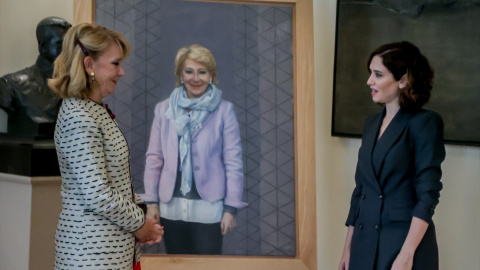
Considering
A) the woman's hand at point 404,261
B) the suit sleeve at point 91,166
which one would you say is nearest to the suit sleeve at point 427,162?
the woman's hand at point 404,261

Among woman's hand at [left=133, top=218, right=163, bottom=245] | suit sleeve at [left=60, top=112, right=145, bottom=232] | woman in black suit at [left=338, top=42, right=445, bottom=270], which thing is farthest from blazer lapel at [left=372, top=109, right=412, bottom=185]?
suit sleeve at [left=60, top=112, right=145, bottom=232]

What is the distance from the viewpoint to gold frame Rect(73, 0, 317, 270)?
3.10 meters

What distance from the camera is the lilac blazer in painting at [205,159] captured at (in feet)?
10.3

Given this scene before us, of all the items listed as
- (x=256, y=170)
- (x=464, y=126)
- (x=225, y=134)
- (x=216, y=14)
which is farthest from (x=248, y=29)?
(x=464, y=126)

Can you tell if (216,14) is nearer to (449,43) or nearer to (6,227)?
(449,43)

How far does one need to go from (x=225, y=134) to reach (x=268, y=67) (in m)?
0.48

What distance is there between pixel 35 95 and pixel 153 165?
2.51 ft

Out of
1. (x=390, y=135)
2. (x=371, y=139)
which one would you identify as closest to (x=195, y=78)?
(x=371, y=139)

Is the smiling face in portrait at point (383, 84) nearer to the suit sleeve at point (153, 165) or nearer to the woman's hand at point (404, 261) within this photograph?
the woman's hand at point (404, 261)

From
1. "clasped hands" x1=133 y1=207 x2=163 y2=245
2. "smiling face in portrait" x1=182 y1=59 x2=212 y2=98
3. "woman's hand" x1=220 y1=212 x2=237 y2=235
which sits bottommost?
"woman's hand" x1=220 y1=212 x2=237 y2=235

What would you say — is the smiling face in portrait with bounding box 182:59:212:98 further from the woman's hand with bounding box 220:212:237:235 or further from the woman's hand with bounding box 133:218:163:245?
the woman's hand with bounding box 133:218:163:245

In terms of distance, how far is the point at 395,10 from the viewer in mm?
3045

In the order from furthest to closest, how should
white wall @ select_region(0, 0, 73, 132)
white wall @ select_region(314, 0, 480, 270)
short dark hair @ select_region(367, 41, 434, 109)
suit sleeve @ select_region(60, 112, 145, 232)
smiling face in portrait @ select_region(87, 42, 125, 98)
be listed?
white wall @ select_region(314, 0, 480, 270) → white wall @ select_region(0, 0, 73, 132) → short dark hair @ select_region(367, 41, 434, 109) → smiling face in portrait @ select_region(87, 42, 125, 98) → suit sleeve @ select_region(60, 112, 145, 232)

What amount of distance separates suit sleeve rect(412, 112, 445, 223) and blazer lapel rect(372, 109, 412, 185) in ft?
0.20
